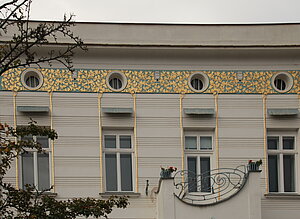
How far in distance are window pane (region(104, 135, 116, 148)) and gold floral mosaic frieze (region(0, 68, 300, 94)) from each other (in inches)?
56.3

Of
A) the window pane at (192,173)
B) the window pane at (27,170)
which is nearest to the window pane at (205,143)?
the window pane at (192,173)

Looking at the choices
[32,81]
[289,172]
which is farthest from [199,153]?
[32,81]

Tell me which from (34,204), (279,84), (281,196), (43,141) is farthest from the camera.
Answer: (279,84)

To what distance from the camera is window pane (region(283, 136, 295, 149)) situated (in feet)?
72.7

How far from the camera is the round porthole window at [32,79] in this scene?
2148cm

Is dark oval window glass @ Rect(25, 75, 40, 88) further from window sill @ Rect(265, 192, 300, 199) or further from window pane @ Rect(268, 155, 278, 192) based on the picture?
window sill @ Rect(265, 192, 300, 199)

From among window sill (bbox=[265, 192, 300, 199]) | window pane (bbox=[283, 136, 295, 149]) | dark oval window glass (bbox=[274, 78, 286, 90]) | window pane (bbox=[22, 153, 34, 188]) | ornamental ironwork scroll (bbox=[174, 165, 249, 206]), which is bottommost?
window sill (bbox=[265, 192, 300, 199])

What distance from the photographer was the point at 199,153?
71.9 feet

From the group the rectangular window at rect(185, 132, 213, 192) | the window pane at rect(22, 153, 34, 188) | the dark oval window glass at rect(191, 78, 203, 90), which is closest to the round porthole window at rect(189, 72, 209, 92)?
the dark oval window glass at rect(191, 78, 203, 90)

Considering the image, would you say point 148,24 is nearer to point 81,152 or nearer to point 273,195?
point 81,152

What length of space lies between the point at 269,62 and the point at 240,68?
93 cm

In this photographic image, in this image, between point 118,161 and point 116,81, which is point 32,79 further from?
point 118,161

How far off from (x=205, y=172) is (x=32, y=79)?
5.94 metres

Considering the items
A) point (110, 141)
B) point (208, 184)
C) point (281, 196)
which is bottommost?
point (281, 196)
